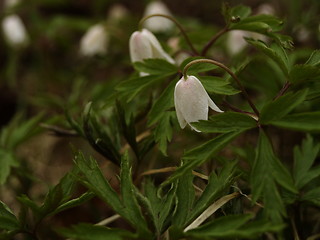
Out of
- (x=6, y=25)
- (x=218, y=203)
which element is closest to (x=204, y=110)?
(x=218, y=203)

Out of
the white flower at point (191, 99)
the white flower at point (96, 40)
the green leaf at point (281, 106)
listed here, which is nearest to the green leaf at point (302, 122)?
the green leaf at point (281, 106)

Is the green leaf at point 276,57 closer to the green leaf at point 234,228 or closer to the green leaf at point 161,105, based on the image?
the green leaf at point 161,105

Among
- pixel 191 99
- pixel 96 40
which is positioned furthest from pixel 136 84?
pixel 96 40

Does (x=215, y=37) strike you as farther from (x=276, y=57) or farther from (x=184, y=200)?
(x=184, y=200)

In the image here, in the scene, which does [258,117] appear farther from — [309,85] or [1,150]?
[1,150]

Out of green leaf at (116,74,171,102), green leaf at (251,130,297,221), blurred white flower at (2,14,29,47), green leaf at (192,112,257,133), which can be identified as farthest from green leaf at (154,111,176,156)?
blurred white flower at (2,14,29,47)

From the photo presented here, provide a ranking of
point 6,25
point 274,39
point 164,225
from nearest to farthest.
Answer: point 164,225, point 274,39, point 6,25

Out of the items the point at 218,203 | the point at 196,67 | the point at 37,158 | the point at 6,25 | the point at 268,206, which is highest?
the point at 196,67
